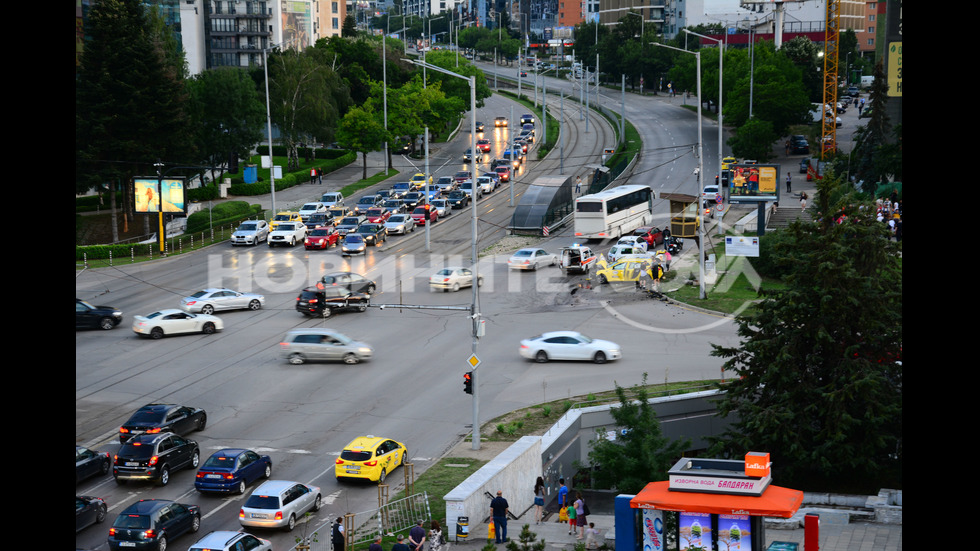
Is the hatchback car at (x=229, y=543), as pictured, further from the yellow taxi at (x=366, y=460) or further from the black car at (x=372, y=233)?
the black car at (x=372, y=233)

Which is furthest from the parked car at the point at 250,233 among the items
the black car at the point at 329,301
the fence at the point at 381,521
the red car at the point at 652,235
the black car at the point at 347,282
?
the fence at the point at 381,521

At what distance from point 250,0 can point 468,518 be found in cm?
12541

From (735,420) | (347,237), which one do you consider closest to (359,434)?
(735,420)

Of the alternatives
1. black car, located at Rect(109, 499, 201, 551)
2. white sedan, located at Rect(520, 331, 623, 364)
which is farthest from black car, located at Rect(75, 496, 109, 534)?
white sedan, located at Rect(520, 331, 623, 364)

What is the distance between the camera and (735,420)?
1393 inches

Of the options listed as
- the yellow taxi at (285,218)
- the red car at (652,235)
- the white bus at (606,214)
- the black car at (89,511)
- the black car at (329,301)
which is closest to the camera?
the black car at (89,511)

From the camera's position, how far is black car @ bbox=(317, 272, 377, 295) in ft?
157

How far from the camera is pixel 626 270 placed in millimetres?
51938

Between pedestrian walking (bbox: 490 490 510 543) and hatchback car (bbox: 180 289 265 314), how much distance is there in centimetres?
2720

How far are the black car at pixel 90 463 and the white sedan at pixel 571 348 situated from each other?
54.0 ft

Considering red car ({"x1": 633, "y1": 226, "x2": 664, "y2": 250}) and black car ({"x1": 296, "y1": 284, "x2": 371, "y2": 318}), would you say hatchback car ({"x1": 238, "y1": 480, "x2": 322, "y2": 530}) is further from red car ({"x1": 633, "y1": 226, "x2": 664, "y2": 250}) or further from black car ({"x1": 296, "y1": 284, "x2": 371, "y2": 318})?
red car ({"x1": 633, "y1": 226, "x2": 664, "y2": 250})

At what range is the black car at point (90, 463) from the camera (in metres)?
28.0

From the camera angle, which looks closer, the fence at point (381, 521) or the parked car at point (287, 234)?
the fence at point (381, 521)

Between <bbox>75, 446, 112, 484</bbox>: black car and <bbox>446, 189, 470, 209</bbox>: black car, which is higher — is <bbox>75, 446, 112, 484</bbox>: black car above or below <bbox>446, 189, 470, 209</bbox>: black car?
below
